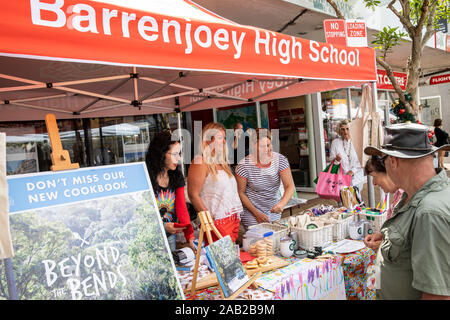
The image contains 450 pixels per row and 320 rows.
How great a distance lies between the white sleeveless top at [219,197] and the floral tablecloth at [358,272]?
1080 mm

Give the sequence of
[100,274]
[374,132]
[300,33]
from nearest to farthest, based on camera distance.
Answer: [100,274] → [374,132] → [300,33]

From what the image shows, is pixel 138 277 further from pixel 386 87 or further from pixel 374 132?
pixel 386 87

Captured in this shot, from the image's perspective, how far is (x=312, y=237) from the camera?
245cm

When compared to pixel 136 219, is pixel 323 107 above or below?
above

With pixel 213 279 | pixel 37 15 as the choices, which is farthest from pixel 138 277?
pixel 37 15

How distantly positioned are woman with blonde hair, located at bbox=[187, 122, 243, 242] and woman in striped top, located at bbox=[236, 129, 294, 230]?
0.33 m

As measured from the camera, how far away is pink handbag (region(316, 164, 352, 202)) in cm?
475

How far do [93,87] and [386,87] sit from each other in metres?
10.2

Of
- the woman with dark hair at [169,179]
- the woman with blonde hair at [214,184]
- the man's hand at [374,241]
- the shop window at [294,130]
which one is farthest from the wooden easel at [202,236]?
the shop window at [294,130]

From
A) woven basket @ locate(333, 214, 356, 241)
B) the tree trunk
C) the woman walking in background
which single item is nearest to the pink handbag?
the woman walking in background

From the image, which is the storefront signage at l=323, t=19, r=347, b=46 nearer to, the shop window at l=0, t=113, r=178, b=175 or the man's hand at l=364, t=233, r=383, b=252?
the man's hand at l=364, t=233, r=383, b=252

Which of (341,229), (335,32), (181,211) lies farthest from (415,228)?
(335,32)

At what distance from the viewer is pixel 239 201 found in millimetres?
3141

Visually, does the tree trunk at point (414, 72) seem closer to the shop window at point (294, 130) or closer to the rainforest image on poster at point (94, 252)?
the shop window at point (294, 130)
